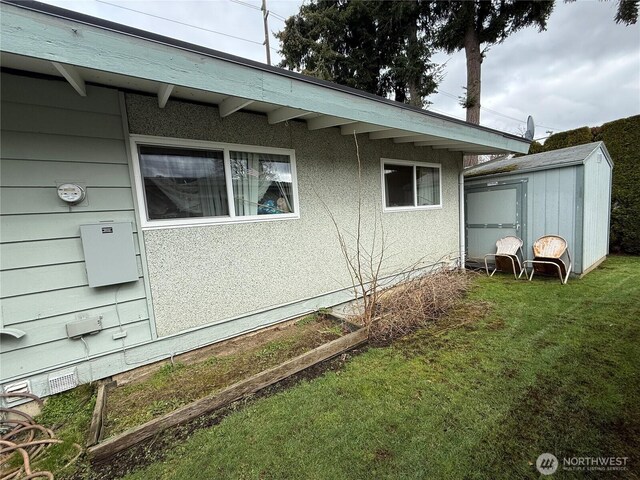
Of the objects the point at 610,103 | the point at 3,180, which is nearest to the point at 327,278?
the point at 3,180

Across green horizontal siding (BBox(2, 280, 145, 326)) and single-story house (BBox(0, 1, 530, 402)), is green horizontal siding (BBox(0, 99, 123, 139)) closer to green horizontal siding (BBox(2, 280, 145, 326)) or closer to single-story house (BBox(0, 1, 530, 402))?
single-story house (BBox(0, 1, 530, 402))

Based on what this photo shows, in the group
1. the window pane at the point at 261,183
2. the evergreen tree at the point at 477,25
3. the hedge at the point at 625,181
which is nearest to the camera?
the window pane at the point at 261,183

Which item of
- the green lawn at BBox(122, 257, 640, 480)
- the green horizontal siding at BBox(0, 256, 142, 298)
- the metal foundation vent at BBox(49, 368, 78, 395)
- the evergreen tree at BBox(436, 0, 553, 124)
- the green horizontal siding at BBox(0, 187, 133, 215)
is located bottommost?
the green lawn at BBox(122, 257, 640, 480)

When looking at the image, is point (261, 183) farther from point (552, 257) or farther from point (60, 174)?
point (552, 257)

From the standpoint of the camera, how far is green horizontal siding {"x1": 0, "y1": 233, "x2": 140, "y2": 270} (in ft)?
6.84

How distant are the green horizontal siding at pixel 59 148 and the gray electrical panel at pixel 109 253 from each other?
61 cm

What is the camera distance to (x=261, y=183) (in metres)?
3.37

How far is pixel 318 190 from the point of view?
383 cm

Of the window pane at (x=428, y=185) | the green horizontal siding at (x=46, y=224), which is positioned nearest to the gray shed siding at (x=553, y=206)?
the window pane at (x=428, y=185)

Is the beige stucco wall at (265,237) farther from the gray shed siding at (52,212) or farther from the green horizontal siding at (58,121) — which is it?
the gray shed siding at (52,212)

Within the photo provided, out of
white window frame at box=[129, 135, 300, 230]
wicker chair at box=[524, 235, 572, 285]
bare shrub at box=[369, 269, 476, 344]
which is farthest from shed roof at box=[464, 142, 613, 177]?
white window frame at box=[129, 135, 300, 230]

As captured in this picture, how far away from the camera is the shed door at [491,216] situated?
583 cm

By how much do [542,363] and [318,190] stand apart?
3.18 metres

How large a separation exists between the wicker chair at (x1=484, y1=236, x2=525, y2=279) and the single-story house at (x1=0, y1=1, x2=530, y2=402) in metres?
3.26
